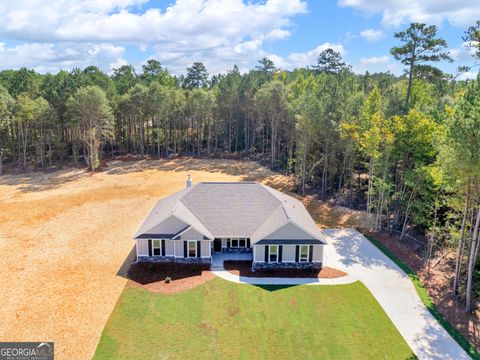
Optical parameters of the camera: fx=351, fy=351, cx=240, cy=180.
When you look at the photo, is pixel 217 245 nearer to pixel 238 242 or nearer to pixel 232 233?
pixel 238 242

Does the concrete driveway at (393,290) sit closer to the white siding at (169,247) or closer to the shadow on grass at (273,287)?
the shadow on grass at (273,287)

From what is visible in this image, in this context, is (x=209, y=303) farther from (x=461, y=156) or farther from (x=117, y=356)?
(x=461, y=156)

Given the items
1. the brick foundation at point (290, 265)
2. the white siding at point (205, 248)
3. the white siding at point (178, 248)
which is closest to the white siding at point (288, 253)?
the brick foundation at point (290, 265)

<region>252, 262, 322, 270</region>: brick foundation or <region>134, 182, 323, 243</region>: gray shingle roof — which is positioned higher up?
<region>134, 182, 323, 243</region>: gray shingle roof

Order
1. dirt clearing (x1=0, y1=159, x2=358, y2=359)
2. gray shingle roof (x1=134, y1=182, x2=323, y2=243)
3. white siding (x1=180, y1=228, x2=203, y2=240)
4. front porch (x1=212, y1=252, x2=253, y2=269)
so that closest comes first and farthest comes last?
1. dirt clearing (x1=0, y1=159, x2=358, y2=359)
2. white siding (x1=180, y1=228, x2=203, y2=240)
3. gray shingle roof (x1=134, y1=182, x2=323, y2=243)
4. front porch (x1=212, y1=252, x2=253, y2=269)

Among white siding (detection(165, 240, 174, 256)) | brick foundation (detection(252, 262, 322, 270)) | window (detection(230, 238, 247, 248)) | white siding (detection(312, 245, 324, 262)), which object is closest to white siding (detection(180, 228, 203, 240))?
white siding (detection(165, 240, 174, 256))

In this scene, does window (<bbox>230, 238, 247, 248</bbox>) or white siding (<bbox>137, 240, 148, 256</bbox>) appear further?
window (<bbox>230, 238, 247, 248</bbox>)

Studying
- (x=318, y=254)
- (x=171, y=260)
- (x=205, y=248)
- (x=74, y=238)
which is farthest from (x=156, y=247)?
(x=318, y=254)

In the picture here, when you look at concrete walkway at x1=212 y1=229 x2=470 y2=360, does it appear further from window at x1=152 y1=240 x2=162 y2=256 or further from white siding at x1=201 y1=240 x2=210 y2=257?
window at x1=152 y1=240 x2=162 y2=256
